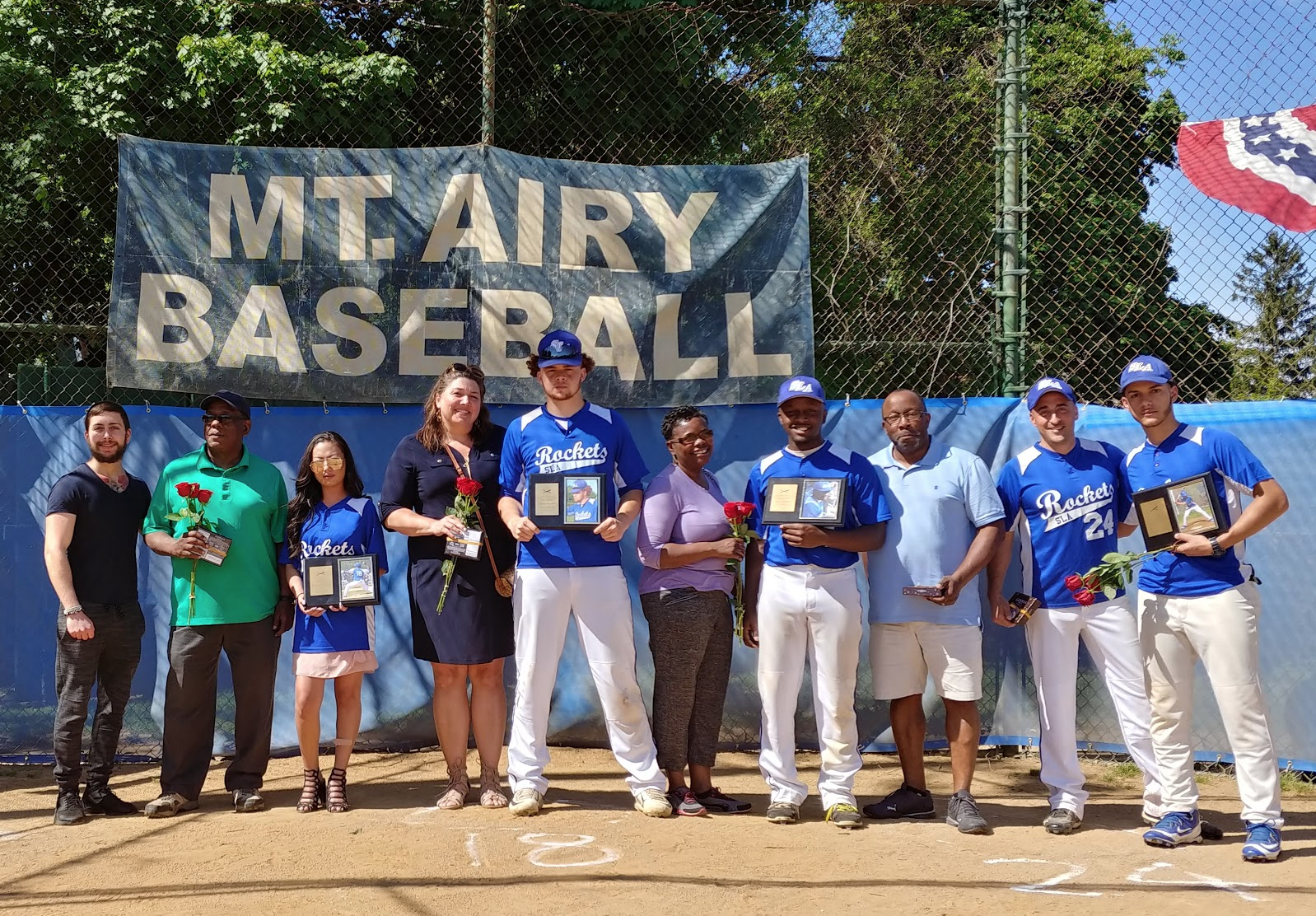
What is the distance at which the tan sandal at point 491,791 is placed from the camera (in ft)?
17.4

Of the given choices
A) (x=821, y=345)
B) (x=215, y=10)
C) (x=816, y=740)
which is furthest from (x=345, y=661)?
(x=215, y=10)

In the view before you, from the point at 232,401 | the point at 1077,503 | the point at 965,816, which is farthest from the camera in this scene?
the point at 232,401

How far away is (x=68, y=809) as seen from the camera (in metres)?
5.23

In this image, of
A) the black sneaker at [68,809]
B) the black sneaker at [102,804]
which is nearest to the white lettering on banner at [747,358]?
the black sneaker at [102,804]

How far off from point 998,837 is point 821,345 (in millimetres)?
3031

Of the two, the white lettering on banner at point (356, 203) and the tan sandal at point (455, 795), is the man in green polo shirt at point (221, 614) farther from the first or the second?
the white lettering on banner at point (356, 203)

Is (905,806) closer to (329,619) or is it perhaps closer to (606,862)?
(606,862)

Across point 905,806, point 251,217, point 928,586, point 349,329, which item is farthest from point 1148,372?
point 251,217

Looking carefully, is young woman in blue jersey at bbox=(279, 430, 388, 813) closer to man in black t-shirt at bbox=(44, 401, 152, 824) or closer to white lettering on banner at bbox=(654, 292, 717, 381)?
man in black t-shirt at bbox=(44, 401, 152, 824)

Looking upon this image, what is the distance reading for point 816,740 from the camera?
655 cm

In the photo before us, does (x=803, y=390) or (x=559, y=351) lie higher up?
(x=559, y=351)

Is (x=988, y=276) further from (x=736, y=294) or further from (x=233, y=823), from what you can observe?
(x=233, y=823)

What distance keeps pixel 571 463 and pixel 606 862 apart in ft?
5.68

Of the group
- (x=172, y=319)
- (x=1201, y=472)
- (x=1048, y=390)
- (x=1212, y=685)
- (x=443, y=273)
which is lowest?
(x=1212, y=685)
